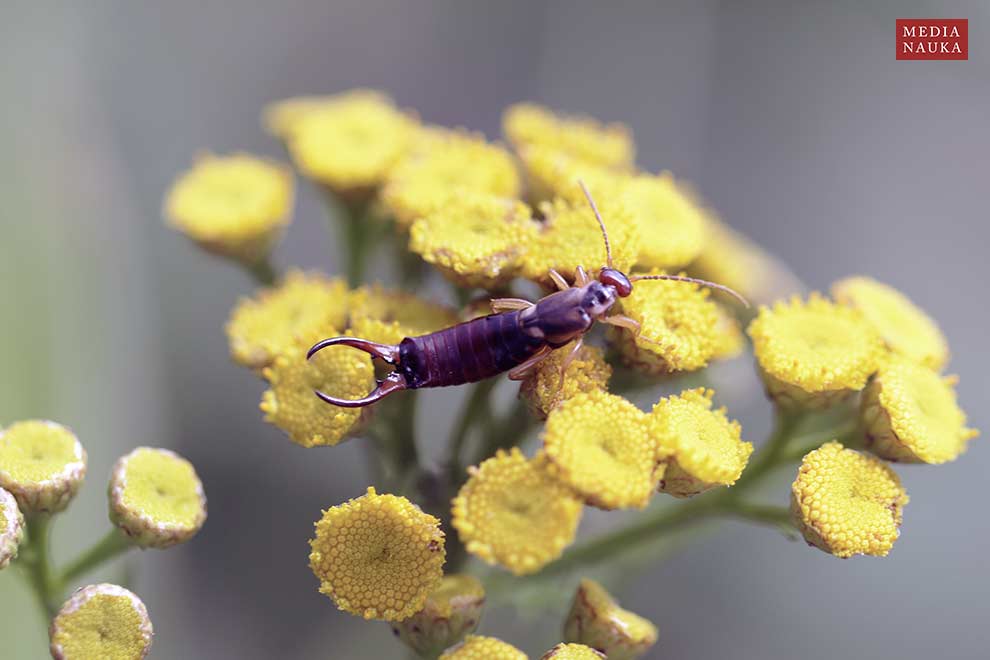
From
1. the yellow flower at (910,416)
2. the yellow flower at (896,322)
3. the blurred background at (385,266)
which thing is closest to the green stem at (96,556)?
the blurred background at (385,266)

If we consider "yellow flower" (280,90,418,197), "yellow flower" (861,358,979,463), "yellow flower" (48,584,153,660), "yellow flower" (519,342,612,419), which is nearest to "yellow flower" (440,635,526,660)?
"yellow flower" (519,342,612,419)

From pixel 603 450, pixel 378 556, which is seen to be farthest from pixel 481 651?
pixel 603 450

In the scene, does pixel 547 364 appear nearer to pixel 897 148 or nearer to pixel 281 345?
pixel 281 345

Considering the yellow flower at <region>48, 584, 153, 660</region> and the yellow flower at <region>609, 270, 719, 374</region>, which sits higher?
the yellow flower at <region>609, 270, 719, 374</region>

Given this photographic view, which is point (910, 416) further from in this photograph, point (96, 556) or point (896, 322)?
point (96, 556)

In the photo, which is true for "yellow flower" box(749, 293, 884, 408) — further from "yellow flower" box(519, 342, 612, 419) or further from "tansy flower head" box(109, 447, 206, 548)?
"tansy flower head" box(109, 447, 206, 548)

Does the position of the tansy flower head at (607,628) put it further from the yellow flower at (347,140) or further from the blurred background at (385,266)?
the yellow flower at (347,140)
